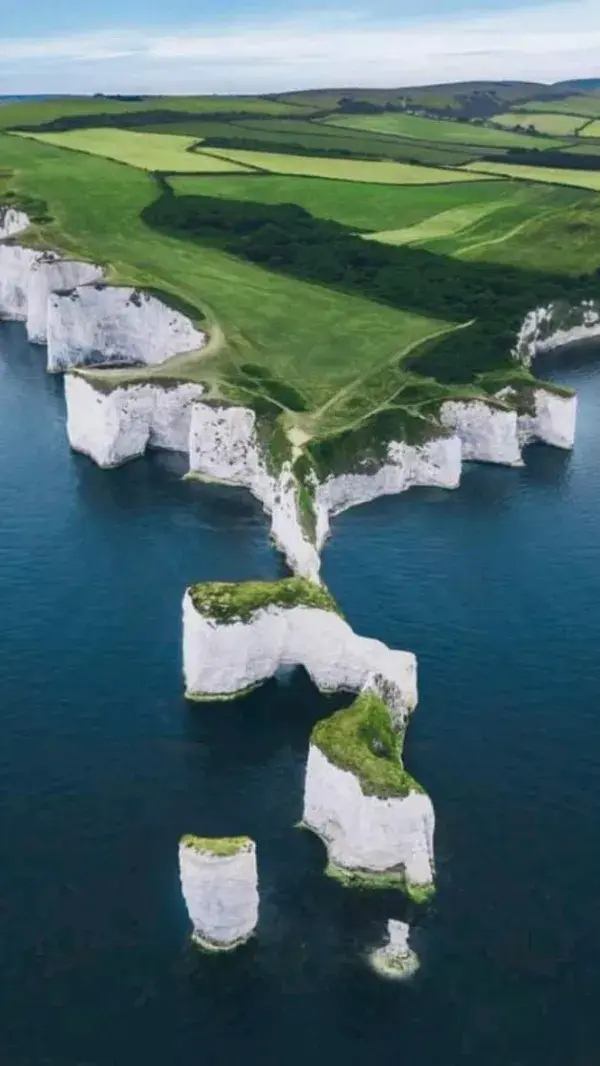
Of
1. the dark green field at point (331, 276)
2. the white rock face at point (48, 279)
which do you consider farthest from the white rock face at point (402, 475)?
the white rock face at point (48, 279)

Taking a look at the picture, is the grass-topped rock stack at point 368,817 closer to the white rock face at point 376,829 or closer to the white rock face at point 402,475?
the white rock face at point 376,829

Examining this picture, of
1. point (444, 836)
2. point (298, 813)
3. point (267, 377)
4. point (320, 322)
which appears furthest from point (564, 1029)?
point (320, 322)

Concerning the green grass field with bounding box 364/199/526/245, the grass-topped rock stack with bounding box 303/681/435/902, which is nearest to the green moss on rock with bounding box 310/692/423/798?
the grass-topped rock stack with bounding box 303/681/435/902

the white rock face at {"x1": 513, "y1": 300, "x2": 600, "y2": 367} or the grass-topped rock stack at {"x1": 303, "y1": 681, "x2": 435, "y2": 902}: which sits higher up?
the white rock face at {"x1": 513, "y1": 300, "x2": 600, "y2": 367}

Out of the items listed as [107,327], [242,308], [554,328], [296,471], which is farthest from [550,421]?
[107,327]

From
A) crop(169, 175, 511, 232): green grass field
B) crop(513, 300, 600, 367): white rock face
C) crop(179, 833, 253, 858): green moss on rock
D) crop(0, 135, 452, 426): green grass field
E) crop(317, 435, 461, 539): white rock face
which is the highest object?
crop(169, 175, 511, 232): green grass field

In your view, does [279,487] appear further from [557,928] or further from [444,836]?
[557,928]

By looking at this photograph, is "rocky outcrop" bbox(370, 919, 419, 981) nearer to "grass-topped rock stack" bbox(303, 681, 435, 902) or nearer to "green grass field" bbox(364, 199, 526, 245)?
"grass-topped rock stack" bbox(303, 681, 435, 902)
